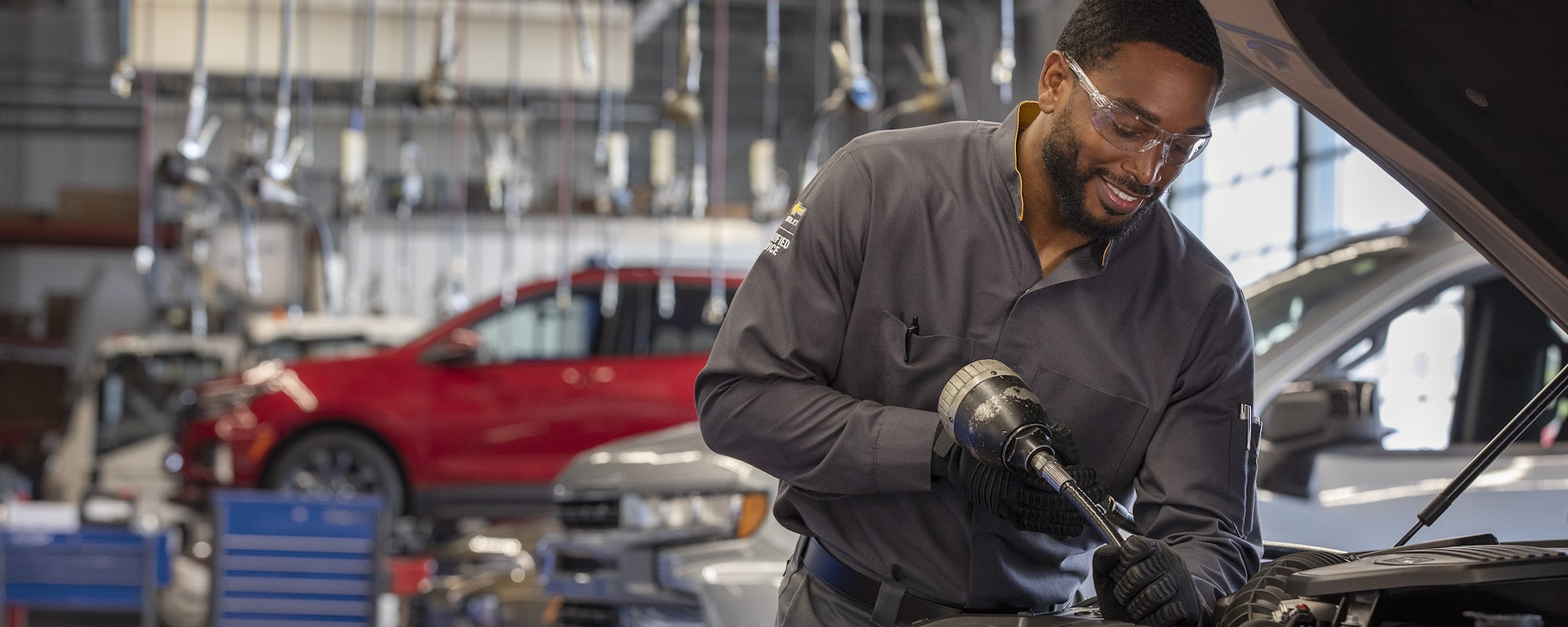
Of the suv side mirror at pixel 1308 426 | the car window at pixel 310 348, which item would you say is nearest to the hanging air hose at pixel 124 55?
the suv side mirror at pixel 1308 426

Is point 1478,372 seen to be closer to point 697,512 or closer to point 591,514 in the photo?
point 697,512

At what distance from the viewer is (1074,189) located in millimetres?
1715

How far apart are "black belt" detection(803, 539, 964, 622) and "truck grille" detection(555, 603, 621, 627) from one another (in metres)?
1.97

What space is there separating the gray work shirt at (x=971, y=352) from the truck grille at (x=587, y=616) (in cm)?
207

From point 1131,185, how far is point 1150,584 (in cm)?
50

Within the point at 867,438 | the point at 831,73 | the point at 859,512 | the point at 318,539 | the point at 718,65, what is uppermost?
the point at 831,73

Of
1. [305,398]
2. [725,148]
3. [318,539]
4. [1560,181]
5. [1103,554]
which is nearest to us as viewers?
[1560,181]

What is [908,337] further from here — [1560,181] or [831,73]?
[831,73]

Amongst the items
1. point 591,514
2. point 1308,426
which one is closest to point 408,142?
point 591,514

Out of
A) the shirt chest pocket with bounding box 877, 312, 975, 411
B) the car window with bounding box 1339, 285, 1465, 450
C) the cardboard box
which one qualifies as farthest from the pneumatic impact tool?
the cardboard box

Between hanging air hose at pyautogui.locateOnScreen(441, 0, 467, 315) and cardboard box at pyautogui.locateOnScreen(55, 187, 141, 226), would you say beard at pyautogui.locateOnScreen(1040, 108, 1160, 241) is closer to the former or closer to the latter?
hanging air hose at pyautogui.locateOnScreen(441, 0, 467, 315)

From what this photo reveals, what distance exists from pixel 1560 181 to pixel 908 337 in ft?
2.50

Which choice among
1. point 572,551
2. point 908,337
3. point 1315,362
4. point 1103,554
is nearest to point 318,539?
point 572,551

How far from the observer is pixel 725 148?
21.0 m
